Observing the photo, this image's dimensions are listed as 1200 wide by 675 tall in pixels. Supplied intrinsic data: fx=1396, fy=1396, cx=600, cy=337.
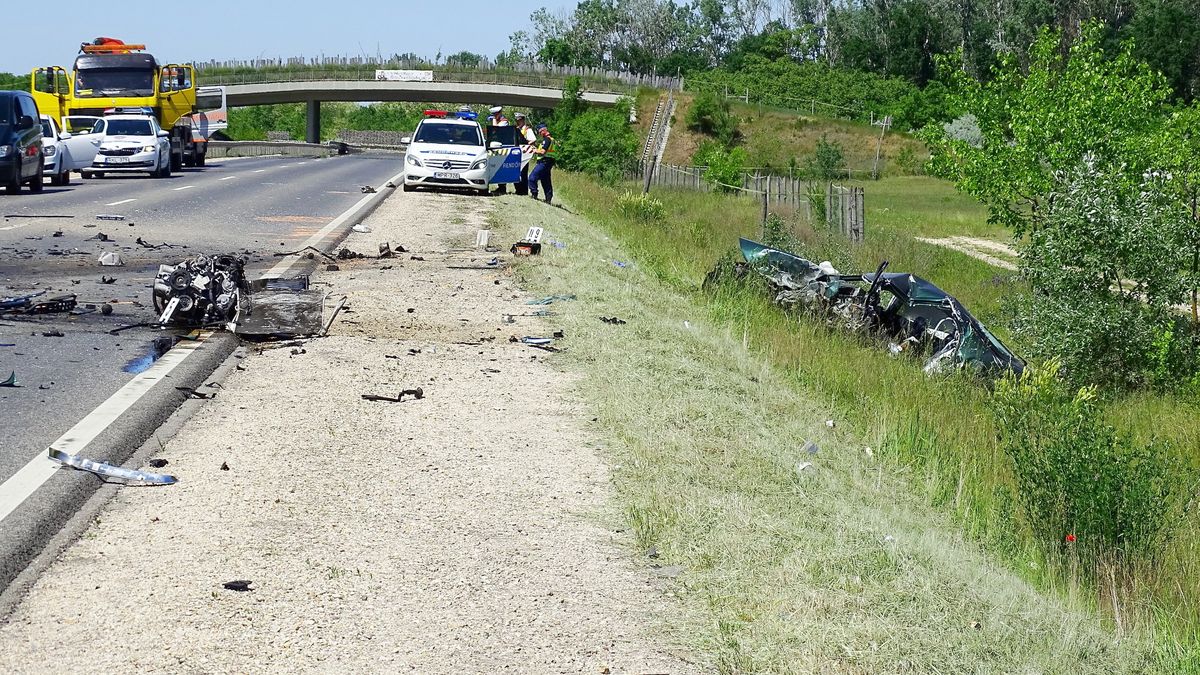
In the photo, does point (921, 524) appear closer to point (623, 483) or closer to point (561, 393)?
point (623, 483)

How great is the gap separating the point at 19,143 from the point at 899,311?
17657 millimetres

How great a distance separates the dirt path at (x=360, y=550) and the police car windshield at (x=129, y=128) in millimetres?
29115

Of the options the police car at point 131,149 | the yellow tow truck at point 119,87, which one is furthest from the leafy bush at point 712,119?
the police car at point 131,149

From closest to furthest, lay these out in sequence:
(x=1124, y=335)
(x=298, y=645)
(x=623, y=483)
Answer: (x=298, y=645) < (x=623, y=483) < (x=1124, y=335)

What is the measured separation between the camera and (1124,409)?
16.1 meters

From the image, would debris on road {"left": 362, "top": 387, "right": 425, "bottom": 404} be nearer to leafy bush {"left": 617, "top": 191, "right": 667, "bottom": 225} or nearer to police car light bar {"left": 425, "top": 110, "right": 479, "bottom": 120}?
leafy bush {"left": 617, "top": 191, "right": 667, "bottom": 225}

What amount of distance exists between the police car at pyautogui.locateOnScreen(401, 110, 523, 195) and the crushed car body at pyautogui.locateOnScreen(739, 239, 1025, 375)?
11.8 m

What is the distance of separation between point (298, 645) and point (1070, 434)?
20.7 ft

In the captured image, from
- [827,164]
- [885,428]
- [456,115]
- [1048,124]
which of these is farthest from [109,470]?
[827,164]

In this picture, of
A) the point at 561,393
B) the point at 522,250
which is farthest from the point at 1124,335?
the point at 561,393

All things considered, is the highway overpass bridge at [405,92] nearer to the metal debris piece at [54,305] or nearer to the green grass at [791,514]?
the green grass at [791,514]

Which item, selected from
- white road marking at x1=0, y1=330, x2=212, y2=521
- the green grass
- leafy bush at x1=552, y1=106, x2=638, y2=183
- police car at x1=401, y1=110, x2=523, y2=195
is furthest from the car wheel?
leafy bush at x1=552, y1=106, x2=638, y2=183

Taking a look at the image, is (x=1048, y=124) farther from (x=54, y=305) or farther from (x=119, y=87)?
(x=119, y=87)

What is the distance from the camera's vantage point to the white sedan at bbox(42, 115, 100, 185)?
98.1 feet
